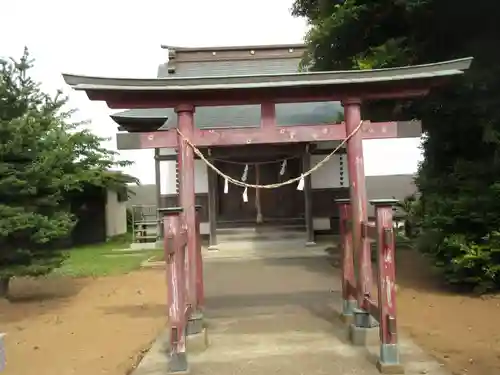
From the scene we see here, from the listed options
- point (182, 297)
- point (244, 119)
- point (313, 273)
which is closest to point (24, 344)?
point (182, 297)

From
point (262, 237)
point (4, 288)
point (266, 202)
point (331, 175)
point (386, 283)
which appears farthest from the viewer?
point (266, 202)

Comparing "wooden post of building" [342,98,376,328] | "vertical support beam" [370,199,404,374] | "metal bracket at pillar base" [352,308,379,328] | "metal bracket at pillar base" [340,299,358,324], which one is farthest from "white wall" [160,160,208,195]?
"vertical support beam" [370,199,404,374]

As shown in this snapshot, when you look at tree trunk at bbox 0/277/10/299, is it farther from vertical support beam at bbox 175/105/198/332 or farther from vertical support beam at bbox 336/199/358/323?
vertical support beam at bbox 336/199/358/323

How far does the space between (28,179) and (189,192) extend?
154 inches

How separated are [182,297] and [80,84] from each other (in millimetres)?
2584

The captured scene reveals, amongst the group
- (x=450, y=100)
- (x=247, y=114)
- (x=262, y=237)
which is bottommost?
(x=262, y=237)

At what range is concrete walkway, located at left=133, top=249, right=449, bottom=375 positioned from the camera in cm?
531

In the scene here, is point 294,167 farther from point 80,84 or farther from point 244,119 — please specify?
point 80,84

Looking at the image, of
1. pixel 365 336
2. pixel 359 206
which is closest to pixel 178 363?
pixel 365 336

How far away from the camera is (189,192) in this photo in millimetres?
6273

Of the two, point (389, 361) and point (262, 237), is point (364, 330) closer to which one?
point (389, 361)

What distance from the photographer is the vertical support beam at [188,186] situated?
20.5ft

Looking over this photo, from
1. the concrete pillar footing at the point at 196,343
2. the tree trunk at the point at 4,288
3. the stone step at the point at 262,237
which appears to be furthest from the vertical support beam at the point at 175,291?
the stone step at the point at 262,237

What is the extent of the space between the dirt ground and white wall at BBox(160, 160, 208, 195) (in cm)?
607
